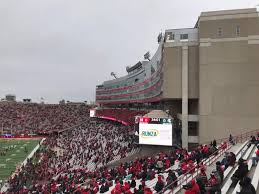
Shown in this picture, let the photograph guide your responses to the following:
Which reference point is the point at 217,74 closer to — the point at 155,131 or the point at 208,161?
the point at 155,131

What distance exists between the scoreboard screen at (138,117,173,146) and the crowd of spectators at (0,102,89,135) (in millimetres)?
41124

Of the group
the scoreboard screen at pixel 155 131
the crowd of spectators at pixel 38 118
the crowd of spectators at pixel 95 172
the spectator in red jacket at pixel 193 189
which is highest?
the crowd of spectators at pixel 38 118

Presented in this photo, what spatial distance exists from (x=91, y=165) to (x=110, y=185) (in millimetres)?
18259

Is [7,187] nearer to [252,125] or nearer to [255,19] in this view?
[252,125]

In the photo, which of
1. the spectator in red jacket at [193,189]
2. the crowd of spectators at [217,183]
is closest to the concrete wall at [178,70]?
the crowd of spectators at [217,183]

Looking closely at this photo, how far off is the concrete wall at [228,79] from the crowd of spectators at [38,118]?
43902 mm

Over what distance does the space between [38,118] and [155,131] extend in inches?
2252

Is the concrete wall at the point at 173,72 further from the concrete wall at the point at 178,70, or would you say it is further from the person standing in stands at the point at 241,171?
the person standing in stands at the point at 241,171

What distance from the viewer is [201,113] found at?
33000 millimetres

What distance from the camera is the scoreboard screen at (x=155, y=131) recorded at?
31.9 metres

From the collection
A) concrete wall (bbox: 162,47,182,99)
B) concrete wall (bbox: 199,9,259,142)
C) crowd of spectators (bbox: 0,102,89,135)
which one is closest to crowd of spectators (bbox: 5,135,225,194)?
concrete wall (bbox: 199,9,259,142)

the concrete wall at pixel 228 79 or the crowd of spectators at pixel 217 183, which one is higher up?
the concrete wall at pixel 228 79

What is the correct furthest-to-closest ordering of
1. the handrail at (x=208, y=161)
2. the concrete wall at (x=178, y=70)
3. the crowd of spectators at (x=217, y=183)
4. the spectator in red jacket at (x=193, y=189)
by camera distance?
the concrete wall at (x=178, y=70) < the handrail at (x=208, y=161) < the spectator in red jacket at (x=193, y=189) < the crowd of spectators at (x=217, y=183)

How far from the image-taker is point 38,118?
84.4 metres
